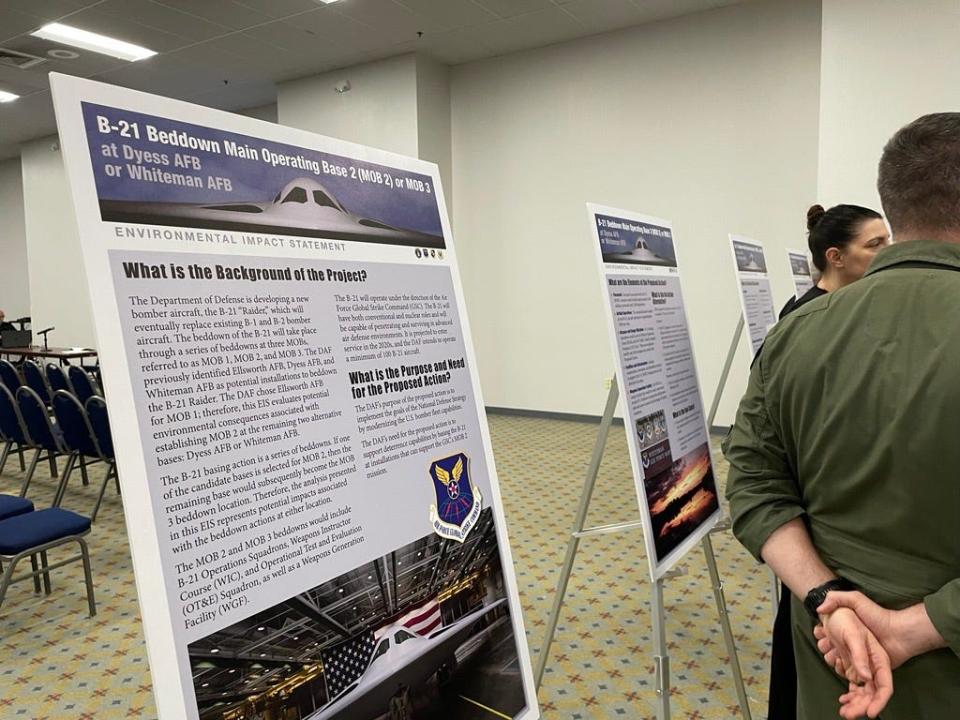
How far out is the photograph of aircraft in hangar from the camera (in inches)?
32.8

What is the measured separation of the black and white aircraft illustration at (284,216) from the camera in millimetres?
832

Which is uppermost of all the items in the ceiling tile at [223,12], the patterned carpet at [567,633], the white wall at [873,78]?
the ceiling tile at [223,12]

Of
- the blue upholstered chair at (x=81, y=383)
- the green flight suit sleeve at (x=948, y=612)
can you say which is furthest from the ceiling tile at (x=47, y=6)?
the green flight suit sleeve at (x=948, y=612)

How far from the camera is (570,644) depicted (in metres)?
2.82

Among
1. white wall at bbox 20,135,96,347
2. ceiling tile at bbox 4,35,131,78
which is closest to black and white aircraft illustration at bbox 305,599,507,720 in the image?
ceiling tile at bbox 4,35,131,78

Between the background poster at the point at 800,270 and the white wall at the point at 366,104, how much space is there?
3.93 meters

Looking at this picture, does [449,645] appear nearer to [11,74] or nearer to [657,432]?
[657,432]

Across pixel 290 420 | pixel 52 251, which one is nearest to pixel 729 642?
pixel 290 420

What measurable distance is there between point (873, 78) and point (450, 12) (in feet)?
11.2

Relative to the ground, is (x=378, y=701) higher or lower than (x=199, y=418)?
lower

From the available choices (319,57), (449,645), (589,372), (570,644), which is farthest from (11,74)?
(449,645)

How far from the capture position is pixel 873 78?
4754 millimetres

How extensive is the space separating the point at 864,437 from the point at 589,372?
6122 millimetres

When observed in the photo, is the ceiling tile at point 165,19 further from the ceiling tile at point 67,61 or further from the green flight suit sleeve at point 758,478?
the green flight suit sleeve at point 758,478
